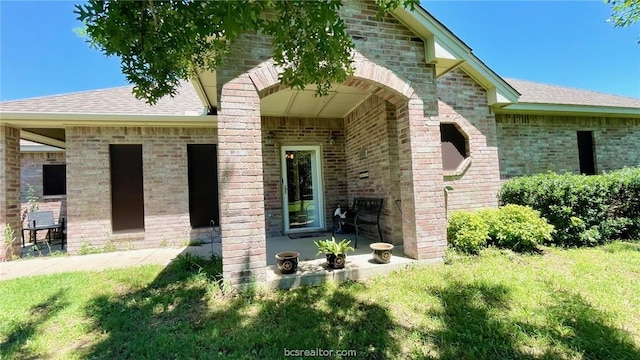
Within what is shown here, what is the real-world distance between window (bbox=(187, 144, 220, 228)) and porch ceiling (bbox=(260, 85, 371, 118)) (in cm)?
207

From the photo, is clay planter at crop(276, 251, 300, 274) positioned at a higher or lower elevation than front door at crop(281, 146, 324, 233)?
lower

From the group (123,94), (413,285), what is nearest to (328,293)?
(413,285)

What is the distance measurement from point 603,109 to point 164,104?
12.5 m

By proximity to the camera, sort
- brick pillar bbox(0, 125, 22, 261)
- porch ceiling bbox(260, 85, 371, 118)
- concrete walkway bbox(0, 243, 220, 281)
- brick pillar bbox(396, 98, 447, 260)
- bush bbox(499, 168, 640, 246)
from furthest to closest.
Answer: brick pillar bbox(0, 125, 22, 261), porch ceiling bbox(260, 85, 371, 118), bush bbox(499, 168, 640, 246), concrete walkway bbox(0, 243, 220, 281), brick pillar bbox(396, 98, 447, 260)

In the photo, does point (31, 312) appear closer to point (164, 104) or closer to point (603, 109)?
point (164, 104)

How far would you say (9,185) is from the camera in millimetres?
6324

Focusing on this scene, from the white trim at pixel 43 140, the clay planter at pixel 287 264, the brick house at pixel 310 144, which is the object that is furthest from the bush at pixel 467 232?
the white trim at pixel 43 140

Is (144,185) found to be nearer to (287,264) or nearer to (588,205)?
(287,264)

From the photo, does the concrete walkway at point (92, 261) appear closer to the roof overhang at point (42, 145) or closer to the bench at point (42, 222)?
the bench at point (42, 222)

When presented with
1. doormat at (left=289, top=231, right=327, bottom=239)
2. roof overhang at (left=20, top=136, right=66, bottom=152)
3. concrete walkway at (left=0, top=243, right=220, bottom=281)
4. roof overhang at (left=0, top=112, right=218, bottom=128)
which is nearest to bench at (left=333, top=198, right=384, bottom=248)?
doormat at (left=289, top=231, right=327, bottom=239)

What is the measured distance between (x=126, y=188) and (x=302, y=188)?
15.2ft

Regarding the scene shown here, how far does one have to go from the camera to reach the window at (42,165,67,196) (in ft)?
30.1

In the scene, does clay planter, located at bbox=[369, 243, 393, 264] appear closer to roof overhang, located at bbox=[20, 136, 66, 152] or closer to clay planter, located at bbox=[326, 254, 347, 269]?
clay planter, located at bbox=[326, 254, 347, 269]

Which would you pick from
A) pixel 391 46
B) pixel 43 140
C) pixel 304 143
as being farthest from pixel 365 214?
pixel 43 140
